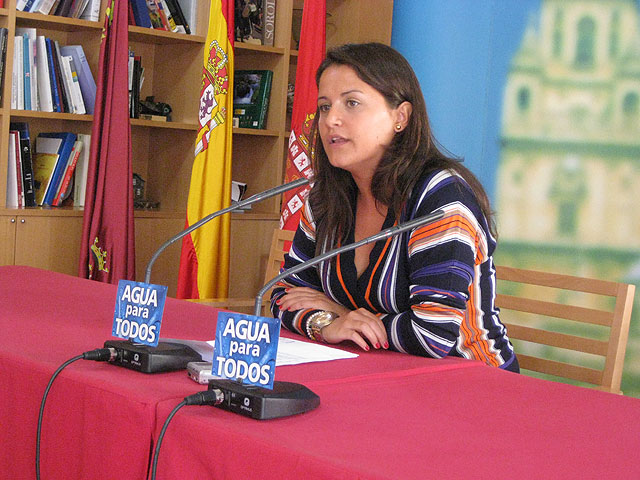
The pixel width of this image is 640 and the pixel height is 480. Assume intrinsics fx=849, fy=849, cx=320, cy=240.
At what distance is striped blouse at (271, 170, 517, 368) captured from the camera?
166 cm

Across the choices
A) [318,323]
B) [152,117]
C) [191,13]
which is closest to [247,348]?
[318,323]

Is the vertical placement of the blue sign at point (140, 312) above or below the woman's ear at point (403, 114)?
below

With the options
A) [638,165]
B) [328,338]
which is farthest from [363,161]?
[638,165]

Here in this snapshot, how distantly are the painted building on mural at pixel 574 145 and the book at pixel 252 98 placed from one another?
148 centimetres

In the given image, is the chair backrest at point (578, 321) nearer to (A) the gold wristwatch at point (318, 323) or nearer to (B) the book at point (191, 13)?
(A) the gold wristwatch at point (318, 323)

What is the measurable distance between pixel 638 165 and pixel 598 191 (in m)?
0.18

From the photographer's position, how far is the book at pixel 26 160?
3.77 m

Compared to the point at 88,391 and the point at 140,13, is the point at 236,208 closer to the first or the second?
the point at 88,391

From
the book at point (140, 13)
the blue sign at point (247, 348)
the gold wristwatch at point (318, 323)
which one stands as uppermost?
the book at point (140, 13)

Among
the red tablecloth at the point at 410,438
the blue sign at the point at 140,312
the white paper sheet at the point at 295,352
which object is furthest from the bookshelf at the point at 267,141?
the red tablecloth at the point at 410,438

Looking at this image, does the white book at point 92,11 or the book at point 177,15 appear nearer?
the white book at point 92,11

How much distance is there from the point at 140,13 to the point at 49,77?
59 centimetres

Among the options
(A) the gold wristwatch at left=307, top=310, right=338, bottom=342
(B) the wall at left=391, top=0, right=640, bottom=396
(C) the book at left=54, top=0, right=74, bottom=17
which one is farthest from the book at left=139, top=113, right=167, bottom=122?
(A) the gold wristwatch at left=307, top=310, right=338, bottom=342

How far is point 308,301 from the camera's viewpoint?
1.85 meters
